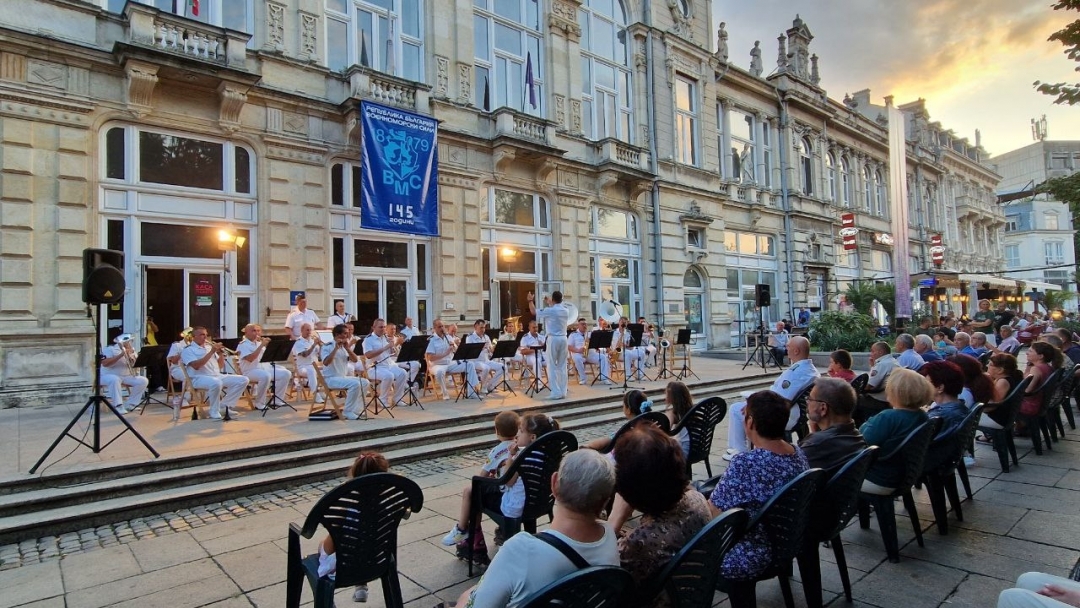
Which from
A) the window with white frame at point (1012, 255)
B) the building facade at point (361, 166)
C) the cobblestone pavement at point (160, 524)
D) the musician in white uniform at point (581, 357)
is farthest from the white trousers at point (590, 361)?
the window with white frame at point (1012, 255)

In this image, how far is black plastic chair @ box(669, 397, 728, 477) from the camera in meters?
5.06

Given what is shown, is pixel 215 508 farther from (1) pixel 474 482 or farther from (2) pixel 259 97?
(2) pixel 259 97

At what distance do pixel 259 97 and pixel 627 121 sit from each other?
13179 mm

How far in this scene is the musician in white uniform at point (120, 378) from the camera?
862 centimetres

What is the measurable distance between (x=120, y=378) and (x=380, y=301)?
596cm

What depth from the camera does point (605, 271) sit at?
19.2 metres

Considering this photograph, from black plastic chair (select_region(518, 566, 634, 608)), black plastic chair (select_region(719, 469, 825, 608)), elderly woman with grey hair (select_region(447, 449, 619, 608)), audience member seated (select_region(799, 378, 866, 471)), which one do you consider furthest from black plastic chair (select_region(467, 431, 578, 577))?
black plastic chair (select_region(518, 566, 634, 608))

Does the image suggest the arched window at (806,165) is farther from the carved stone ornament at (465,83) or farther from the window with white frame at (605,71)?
the carved stone ornament at (465,83)

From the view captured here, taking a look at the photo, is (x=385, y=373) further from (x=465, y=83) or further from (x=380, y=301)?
(x=465, y=83)

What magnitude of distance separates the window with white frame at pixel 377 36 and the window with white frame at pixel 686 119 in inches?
449

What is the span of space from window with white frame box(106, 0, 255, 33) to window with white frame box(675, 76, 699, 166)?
Result: 15.5 m

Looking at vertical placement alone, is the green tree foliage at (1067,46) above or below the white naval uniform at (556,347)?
above

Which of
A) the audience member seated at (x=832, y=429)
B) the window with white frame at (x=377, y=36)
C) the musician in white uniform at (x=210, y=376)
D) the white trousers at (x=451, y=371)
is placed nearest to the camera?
the audience member seated at (x=832, y=429)

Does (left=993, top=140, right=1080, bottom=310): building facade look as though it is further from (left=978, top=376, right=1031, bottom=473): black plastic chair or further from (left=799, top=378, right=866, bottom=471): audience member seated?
(left=799, top=378, right=866, bottom=471): audience member seated
